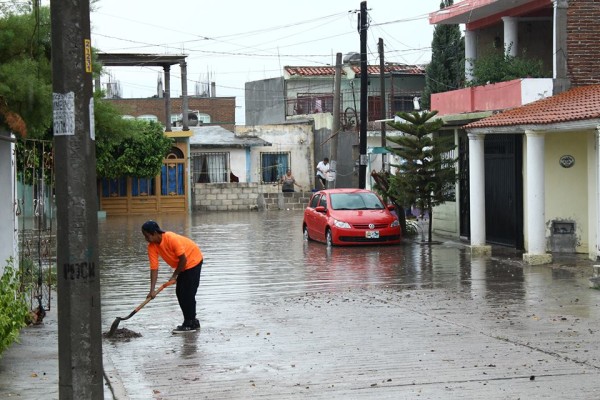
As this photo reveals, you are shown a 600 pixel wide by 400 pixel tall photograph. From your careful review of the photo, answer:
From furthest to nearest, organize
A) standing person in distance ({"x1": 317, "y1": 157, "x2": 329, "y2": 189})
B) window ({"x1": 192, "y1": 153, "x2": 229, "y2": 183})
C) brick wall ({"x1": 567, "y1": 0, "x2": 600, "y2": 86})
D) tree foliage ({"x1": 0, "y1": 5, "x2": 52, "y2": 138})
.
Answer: window ({"x1": 192, "y1": 153, "x2": 229, "y2": 183}) → standing person in distance ({"x1": 317, "y1": 157, "x2": 329, "y2": 189}) → brick wall ({"x1": 567, "y1": 0, "x2": 600, "y2": 86}) → tree foliage ({"x1": 0, "y1": 5, "x2": 52, "y2": 138})

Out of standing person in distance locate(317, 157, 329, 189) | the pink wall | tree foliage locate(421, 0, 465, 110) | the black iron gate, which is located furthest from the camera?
standing person in distance locate(317, 157, 329, 189)

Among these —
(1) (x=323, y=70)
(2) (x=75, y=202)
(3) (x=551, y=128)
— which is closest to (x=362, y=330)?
(2) (x=75, y=202)

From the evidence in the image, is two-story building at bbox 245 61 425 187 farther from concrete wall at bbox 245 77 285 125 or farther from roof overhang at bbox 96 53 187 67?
roof overhang at bbox 96 53 187 67

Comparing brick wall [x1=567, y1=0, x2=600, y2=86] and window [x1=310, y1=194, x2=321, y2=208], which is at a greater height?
brick wall [x1=567, y1=0, x2=600, y2=86]

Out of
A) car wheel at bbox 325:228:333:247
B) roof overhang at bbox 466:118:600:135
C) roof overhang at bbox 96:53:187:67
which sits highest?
roof overhang at bbox 96:53:187:67

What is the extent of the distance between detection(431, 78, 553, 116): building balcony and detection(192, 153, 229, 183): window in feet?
87.3

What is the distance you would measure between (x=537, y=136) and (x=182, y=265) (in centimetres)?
992

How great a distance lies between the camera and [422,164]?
26359mm

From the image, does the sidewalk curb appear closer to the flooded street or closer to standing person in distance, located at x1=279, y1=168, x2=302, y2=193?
the flooded street

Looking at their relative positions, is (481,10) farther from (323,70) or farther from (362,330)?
(323,70)

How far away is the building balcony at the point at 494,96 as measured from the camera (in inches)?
902

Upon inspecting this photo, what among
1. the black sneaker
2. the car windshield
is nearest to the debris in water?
the black sneaker

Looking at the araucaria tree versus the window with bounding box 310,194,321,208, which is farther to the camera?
the window with bounding box 310,194,321,208

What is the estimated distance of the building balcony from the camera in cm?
2291
